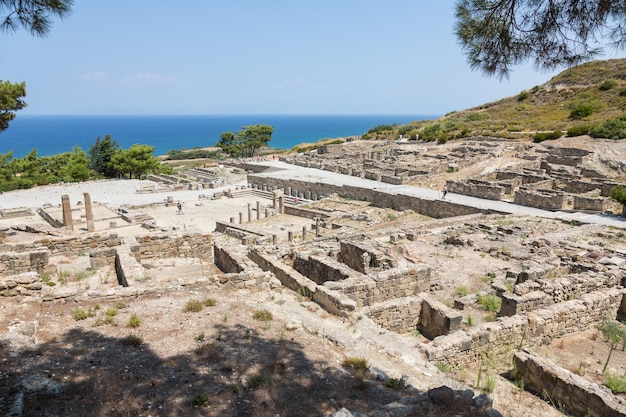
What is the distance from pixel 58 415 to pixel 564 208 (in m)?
24.4

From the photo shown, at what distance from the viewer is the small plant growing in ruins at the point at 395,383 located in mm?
5699

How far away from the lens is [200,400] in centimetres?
489

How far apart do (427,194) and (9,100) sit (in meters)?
22.8

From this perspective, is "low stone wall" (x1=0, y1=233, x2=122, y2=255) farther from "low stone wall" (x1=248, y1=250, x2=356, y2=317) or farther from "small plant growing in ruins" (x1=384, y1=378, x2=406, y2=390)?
"small plant growing in ruins" (x1=384, y1=378, x2=406, y2=390)

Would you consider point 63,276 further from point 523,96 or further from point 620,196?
point 523,96

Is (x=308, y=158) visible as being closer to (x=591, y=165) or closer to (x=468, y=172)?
(x=468, y=172)

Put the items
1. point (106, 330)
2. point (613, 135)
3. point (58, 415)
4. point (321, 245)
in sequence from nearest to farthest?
point (58, 415)
point (106, 330)
point (321, 245)
point (613, 135)

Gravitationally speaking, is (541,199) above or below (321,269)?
below

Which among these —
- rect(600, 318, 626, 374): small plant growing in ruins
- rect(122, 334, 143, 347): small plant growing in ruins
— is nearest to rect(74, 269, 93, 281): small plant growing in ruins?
rect(122, 334, 143, 347): small plant growing in ruins

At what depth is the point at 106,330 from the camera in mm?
6664

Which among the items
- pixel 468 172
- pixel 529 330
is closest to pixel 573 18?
pixel 529 330

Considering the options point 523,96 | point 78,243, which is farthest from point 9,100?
point 523,96

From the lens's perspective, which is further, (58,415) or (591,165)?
(591,165)

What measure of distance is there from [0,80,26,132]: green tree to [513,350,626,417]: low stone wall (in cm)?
1494
